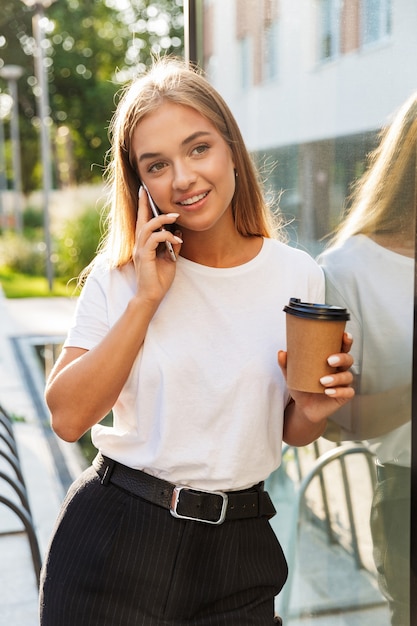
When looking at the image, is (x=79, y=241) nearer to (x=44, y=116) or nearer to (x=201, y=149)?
(x=44, y=116)

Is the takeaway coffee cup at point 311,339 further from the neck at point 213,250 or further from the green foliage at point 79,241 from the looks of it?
the green foliage at point 79,241

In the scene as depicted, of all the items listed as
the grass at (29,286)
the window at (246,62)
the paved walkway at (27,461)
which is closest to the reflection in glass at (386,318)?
the window at (246,62)

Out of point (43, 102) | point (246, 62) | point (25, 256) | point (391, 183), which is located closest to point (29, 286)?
point (25, 256)

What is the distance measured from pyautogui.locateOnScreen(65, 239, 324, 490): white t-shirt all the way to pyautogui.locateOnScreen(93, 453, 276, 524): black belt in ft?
0.07

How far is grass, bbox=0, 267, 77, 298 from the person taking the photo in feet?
50.3

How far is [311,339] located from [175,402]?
385 millimetres

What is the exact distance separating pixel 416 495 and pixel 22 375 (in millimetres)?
Answer: 7325

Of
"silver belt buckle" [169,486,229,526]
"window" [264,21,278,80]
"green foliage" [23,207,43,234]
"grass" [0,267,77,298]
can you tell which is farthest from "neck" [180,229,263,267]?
"green foliage" [23,207,43,234]

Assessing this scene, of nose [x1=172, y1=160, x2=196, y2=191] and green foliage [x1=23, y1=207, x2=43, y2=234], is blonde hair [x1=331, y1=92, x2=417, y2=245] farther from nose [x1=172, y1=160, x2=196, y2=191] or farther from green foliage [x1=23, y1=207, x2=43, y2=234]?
green foliage [x1=23, y1=207, x2=43, y2=234]

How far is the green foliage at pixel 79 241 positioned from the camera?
17.4 meters

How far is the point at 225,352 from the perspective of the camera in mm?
1758

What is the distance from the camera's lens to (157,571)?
1.72 m

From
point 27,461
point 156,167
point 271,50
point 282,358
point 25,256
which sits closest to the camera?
point 282,358

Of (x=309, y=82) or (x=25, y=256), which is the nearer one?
(x=309, y=82)
